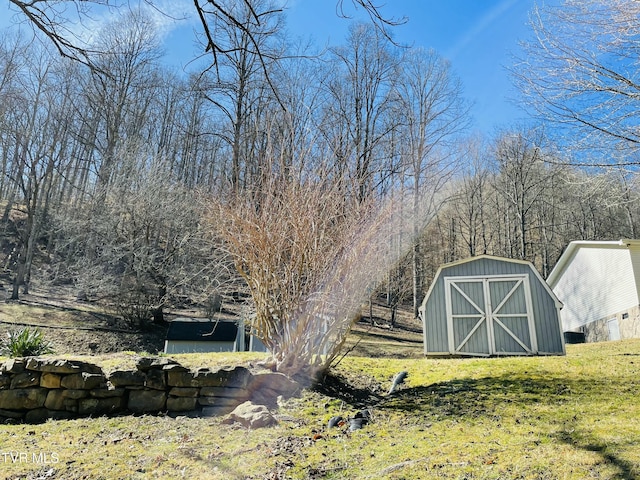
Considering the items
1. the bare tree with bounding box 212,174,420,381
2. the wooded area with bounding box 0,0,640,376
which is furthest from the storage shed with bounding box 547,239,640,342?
the bare tree with bounding box 212,174,420,381

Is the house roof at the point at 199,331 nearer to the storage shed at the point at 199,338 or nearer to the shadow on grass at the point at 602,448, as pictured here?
the storage shed at the point at 199,338

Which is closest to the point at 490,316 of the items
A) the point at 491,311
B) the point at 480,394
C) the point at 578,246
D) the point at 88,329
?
the point at 491,311

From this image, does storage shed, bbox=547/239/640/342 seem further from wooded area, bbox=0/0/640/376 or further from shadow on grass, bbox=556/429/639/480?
shadow on grass, bbox=556/429/639/480

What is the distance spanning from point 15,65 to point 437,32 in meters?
16.1

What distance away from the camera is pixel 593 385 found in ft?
16.8

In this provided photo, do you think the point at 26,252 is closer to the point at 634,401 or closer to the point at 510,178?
the point at 634,401

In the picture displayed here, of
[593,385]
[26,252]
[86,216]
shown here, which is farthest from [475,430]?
[26,252]

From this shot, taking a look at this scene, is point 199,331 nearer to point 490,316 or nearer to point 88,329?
point 88,329

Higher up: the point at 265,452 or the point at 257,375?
the point at 257,375

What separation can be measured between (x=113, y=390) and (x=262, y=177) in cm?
349

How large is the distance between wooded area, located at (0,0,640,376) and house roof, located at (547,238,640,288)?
4.50 ft

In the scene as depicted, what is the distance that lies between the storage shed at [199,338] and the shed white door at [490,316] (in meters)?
5.44

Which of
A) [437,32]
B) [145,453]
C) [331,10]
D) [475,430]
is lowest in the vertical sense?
[145,453]

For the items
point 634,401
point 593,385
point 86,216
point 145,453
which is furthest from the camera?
point 86,216
